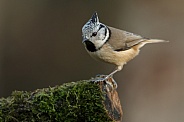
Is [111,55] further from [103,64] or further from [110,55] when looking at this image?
[103,64]

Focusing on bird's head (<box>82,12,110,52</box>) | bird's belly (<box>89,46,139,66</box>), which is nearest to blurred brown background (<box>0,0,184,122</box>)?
bird's belly (<box>89,46,139,66</box>)

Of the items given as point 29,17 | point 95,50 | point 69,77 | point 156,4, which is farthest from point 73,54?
point 95,50

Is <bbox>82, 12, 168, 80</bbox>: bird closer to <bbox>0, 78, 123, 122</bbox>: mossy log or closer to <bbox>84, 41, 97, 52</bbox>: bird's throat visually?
<bbox>84, 41, 97, 52</bbox>: bird's throat

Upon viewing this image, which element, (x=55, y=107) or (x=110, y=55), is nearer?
(x=55, y=107)

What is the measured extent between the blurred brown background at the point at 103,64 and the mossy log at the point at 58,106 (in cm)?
469

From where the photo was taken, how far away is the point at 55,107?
2771mm

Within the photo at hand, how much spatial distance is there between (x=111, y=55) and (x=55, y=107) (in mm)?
1740

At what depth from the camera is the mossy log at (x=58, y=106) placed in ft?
9.02

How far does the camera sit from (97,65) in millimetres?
7637

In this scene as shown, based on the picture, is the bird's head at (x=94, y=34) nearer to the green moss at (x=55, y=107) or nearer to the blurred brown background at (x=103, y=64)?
the green moss at (x=55, y=107)

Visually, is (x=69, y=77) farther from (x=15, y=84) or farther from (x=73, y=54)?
(x=15, y=84)

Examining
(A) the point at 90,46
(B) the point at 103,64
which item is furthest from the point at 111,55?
(B) the point at 103,64

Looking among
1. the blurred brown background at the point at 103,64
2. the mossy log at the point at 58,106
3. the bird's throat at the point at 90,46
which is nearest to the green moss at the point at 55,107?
the mossy log at the point at 58,106

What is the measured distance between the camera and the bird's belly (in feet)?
14.3
